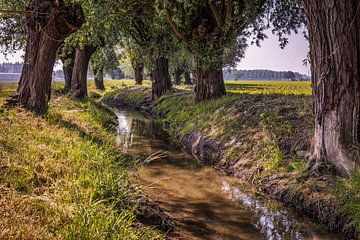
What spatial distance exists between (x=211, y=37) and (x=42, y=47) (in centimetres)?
678

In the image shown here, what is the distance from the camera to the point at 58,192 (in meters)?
4.62

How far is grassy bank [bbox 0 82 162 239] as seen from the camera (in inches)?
141

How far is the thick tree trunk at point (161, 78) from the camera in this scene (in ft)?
80.5

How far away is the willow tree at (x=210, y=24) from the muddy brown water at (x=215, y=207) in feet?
19.7

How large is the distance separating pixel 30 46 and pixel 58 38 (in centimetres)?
90

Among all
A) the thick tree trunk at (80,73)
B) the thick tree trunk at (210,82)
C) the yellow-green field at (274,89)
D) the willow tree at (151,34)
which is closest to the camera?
the thick tree trunk at (210,82)

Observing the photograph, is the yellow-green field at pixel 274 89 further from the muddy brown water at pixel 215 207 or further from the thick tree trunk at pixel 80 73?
the thick tree trunk at pixel 80 73

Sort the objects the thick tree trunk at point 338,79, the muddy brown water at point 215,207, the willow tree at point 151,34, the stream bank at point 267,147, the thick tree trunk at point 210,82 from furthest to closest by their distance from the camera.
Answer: the willow tree at point 151,34
the thick tree trunk at point 210,82
the thick tree trunk at point 338,79
the stream bank at point 267,147
the muddy brown water at point 215,207

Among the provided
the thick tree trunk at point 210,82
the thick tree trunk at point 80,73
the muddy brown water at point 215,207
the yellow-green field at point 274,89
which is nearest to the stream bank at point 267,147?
the muddy brown water at point 215,207

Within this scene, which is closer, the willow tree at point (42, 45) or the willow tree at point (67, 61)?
the willow tree at point (42, 45)

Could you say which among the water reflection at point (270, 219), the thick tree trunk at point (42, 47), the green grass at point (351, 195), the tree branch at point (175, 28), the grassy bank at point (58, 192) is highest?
the tree branch at point (175, 28)

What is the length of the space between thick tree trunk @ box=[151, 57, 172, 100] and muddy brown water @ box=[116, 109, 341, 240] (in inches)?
591

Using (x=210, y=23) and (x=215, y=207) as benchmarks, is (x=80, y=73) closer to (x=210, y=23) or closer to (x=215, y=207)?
(x=210, y=23)

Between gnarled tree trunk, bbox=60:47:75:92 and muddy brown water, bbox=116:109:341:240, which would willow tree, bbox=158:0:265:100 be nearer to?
muddy brown water, bbox=116:109:341:240
